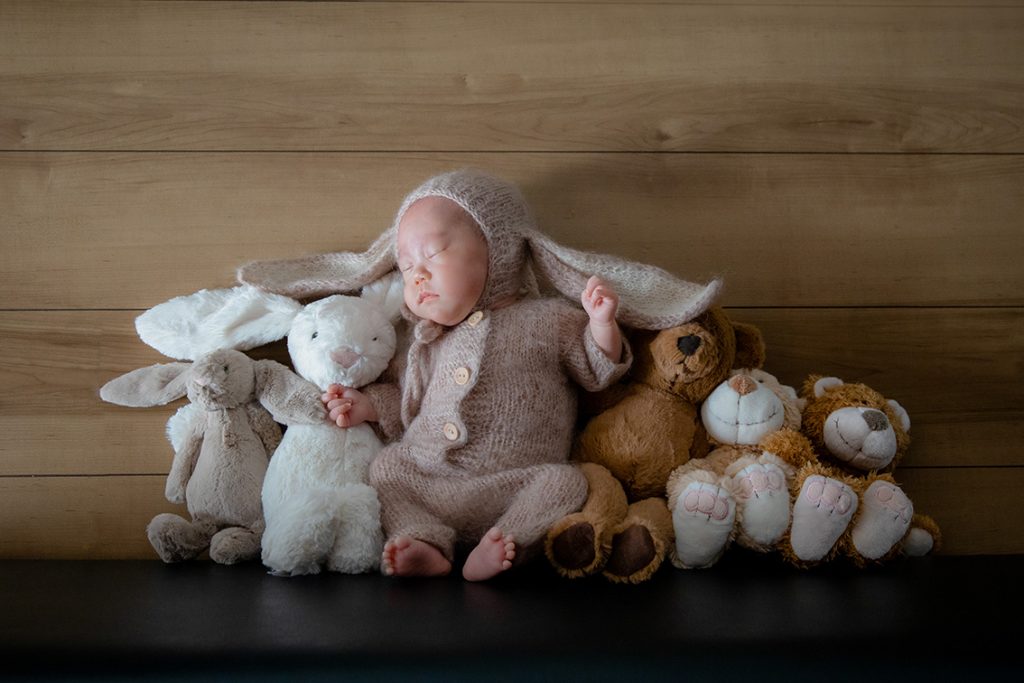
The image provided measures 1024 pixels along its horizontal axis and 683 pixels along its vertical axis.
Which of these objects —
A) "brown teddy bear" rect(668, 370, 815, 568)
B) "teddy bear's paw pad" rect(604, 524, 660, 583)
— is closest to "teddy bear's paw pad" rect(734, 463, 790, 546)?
"brown teddy bear" rect(668, 370, 815, 568)

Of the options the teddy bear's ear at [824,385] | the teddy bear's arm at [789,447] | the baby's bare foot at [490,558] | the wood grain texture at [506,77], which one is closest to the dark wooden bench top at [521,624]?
the baby's bare foot at [490,558]

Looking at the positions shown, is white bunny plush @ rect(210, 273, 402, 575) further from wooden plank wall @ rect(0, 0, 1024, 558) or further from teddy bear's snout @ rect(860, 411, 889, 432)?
teddy bear's snout @ rect(860, 411, 889, 432)

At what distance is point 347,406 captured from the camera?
1.11 meters

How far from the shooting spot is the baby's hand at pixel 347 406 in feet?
3.62

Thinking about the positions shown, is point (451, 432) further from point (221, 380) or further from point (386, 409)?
point (221, 380)

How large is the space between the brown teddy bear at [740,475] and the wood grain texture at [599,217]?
24 centimetres

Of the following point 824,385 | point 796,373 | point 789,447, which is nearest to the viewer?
point 789,447

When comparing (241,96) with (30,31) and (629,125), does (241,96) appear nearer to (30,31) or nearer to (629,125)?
(30,31)

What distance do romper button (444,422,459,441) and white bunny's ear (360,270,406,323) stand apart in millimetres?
194

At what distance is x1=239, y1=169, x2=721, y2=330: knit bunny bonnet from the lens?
1.11 m

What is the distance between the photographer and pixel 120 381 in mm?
1188

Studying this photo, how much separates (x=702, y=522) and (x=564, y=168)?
55 cm

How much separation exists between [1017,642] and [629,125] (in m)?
0.82

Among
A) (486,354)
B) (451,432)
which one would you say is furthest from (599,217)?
(451,432)
